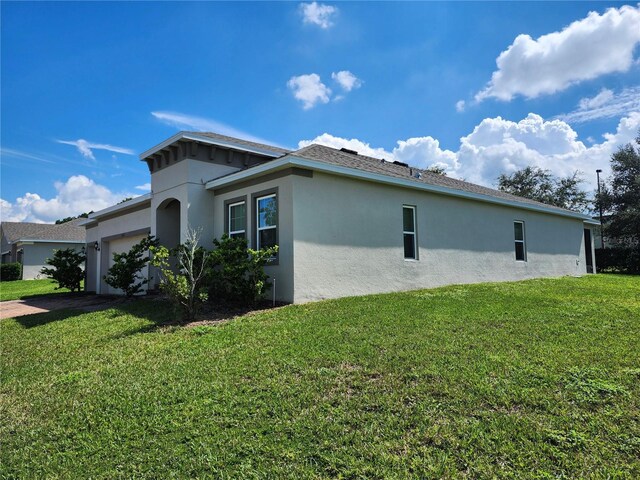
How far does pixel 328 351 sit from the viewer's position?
5.21m

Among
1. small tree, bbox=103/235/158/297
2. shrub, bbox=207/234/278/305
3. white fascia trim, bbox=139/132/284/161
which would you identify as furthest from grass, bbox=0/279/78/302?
shrub, bbox=207/234/278/305

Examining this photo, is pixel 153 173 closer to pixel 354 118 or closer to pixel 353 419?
pixel 354 118

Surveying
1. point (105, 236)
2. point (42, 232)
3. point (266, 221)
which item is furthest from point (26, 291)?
point (266, 221)

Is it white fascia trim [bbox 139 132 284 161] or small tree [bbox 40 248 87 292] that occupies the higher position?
white fascia trim [bbox 139 132 284 161]

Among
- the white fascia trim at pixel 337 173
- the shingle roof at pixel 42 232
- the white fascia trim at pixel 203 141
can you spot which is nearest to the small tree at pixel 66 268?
the white fascia trim at pixel 203 141

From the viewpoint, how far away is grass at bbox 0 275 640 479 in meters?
2.90

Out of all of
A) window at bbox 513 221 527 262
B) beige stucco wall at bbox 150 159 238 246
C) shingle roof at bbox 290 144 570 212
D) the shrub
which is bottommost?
the shrub

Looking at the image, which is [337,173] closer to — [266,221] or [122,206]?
[266,221]

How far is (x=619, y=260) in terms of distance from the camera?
2336cm

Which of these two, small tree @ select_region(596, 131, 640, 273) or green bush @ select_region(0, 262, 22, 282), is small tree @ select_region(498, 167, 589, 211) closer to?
small tree @ select_region(596, 131, 640, 273)

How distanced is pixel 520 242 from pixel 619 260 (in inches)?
507

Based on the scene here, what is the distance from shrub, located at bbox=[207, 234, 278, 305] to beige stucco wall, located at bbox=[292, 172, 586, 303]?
2.58ft

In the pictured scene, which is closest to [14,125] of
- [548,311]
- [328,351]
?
[328,351]

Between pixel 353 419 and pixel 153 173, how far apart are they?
11.5 metres
